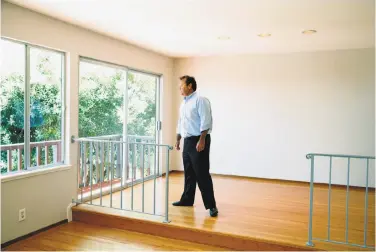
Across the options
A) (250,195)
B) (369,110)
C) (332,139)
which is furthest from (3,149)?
(369,110)

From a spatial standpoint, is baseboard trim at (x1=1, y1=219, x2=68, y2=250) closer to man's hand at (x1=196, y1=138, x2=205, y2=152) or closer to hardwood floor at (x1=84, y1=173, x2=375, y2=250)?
hardwood floor at (x1=84, y1=173, x2=375, y2=250)

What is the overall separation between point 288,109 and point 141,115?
239cm

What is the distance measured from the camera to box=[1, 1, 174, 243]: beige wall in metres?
3.16

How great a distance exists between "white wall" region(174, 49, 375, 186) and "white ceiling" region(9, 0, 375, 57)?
0.48 m

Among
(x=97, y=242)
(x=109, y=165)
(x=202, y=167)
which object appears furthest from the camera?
(x=109, y=165)

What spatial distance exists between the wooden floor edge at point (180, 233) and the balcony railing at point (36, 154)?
25.0 inches

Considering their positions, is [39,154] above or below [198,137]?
below

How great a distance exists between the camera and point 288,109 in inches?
219

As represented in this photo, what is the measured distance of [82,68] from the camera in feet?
13.8

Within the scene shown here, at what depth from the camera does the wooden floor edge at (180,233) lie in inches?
118

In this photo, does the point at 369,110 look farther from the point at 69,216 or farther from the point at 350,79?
the point at 69,216

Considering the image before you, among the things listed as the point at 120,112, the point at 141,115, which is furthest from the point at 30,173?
the point at 141,115

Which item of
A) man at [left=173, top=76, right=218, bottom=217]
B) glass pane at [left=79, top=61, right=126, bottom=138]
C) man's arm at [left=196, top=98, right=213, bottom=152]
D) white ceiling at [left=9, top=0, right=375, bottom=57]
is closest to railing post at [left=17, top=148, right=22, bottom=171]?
glass pane at [left=79, top=61, right=126, bottom=138]

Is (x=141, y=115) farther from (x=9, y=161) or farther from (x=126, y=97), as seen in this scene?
(x=9, y=161)
